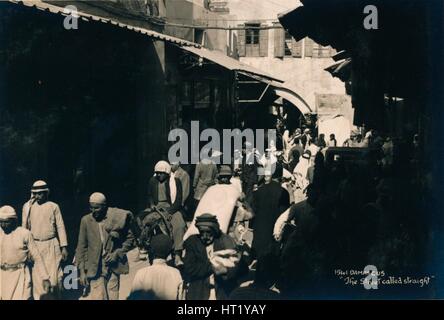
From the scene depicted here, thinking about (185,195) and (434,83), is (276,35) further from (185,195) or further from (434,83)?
(434,83)

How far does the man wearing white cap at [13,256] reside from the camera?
8.02 meters

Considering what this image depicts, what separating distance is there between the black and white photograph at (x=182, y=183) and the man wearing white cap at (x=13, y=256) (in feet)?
0.04

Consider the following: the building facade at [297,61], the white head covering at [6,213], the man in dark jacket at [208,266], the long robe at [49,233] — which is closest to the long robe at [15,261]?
the white head covering at [6,213]

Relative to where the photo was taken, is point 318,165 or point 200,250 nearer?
point 200,250

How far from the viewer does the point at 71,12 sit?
10.1 m

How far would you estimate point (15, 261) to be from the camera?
8047 millimetres

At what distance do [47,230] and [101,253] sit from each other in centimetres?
82

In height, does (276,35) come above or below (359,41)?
above

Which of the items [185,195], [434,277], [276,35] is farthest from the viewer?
[276,35]

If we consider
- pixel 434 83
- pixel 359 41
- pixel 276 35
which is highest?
pixel 276 35

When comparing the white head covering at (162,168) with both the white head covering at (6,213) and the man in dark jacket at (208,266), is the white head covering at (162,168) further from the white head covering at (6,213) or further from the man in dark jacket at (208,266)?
the man in dark jacket at (208,266)

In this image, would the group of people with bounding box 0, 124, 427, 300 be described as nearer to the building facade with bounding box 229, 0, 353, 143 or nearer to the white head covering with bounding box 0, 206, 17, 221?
the white head covering with bounding box 0, 206, 17, 221

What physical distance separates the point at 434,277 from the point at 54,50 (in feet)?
20.6
